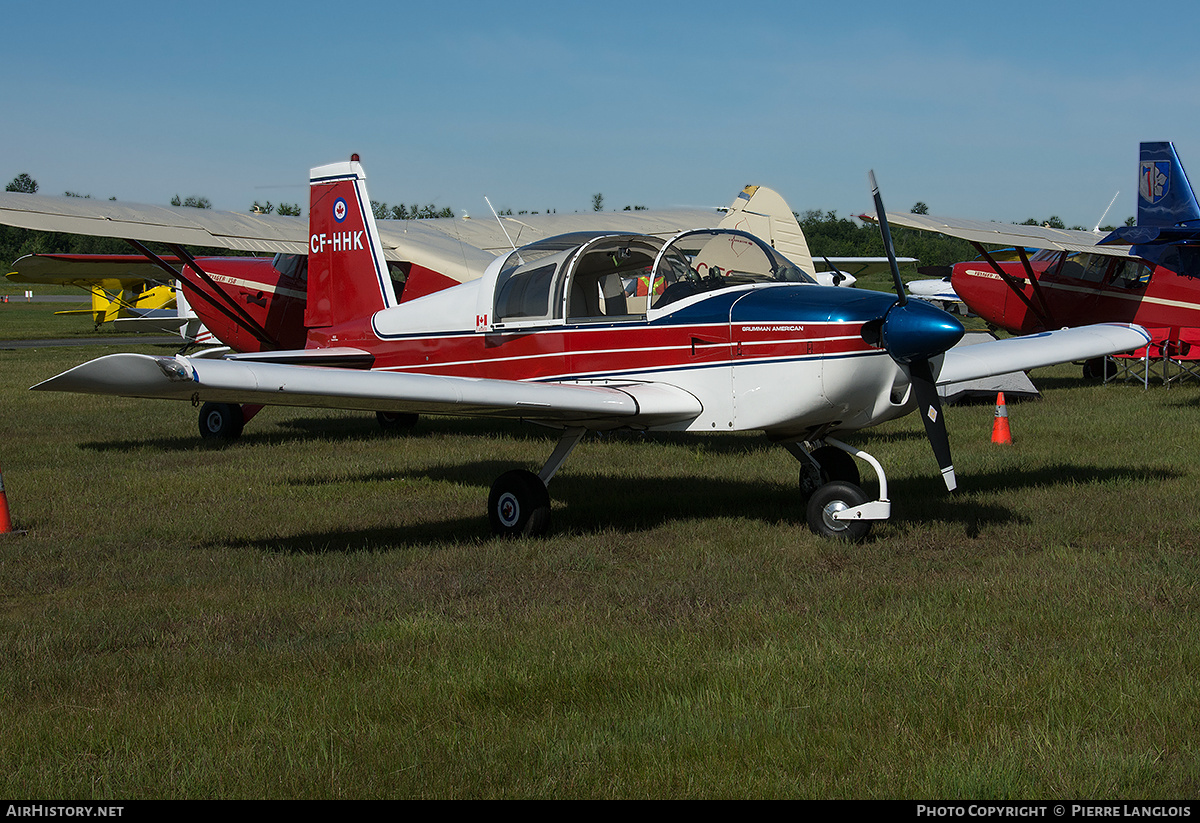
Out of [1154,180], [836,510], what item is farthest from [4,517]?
[1154,180]

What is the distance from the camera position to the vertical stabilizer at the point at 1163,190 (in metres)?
18.0

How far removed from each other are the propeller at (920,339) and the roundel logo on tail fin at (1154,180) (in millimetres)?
14084

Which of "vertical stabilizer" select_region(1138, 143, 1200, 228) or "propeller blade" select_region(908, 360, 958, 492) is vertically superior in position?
"vertical stabilizer" select_region(1138, 143, 1200, 228)

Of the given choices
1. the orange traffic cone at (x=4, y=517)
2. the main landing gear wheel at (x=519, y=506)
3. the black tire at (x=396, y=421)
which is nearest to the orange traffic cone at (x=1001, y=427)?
the main landing gear wheel at (x=519, y=506)

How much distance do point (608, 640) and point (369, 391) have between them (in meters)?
2.51

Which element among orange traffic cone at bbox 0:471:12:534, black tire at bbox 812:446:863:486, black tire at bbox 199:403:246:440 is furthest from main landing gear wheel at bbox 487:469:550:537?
black tire at bbox 199:403:246:440

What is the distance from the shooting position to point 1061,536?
6938 millimetres

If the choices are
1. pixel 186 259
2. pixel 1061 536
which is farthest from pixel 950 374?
pixel 186 259

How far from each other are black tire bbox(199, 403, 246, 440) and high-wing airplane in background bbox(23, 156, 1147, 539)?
14.8 ft

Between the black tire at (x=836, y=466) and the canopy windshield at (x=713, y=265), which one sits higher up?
the canopy windshield at (x=713, y=265)

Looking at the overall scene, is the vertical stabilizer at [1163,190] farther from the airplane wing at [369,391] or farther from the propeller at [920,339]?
the airplane wing at [369,391]

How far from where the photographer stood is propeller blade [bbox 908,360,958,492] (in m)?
6.75

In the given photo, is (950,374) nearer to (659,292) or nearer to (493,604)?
(659,292)

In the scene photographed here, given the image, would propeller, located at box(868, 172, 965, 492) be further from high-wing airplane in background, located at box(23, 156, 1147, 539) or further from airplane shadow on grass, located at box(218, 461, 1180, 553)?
airplane shadow on grass, located at box(218, 461, 1180, 553)
